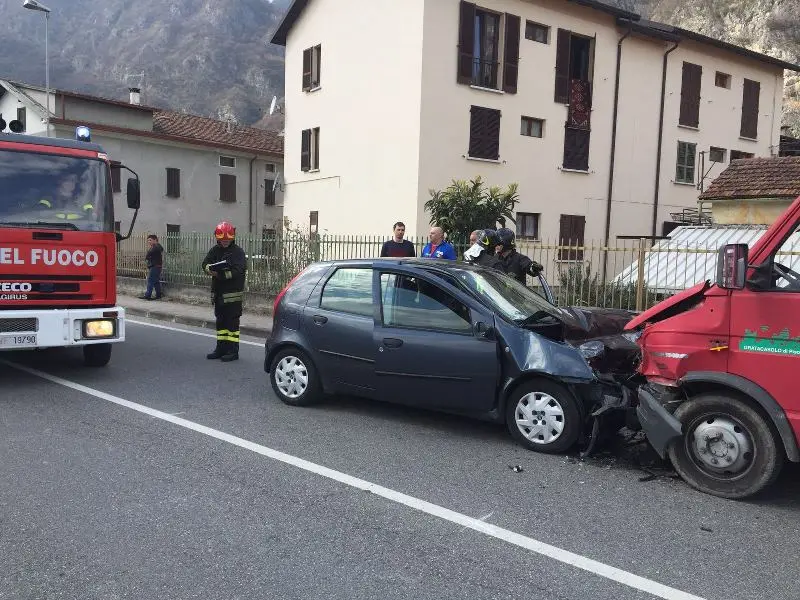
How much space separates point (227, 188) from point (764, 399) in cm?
3379

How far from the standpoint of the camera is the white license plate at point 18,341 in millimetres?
7020

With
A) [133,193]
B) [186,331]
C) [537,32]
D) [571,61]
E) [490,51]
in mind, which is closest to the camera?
[133,193]

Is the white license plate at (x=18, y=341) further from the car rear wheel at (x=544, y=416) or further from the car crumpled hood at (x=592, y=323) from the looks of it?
the car crumpled hood at (x=592, y=323)

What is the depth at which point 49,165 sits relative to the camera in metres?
7.48

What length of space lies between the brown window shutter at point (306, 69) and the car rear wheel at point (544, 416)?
20936 mm

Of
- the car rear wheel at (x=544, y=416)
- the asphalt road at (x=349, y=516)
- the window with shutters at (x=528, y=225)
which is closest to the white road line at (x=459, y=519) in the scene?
the asphalt road at (x=349, y=516)

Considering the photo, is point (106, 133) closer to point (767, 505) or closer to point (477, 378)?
point (477, 378)

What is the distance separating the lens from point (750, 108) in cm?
2803

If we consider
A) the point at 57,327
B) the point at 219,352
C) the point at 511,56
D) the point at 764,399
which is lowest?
the point at 219,352

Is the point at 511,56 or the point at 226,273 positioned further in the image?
the point at 511,56

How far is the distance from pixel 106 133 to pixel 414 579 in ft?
105

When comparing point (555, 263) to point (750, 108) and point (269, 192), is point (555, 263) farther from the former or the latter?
point (269, 192)

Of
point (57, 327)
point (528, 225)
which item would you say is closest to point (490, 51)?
point (528, 225)

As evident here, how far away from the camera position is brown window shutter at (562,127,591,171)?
23.2 metres
